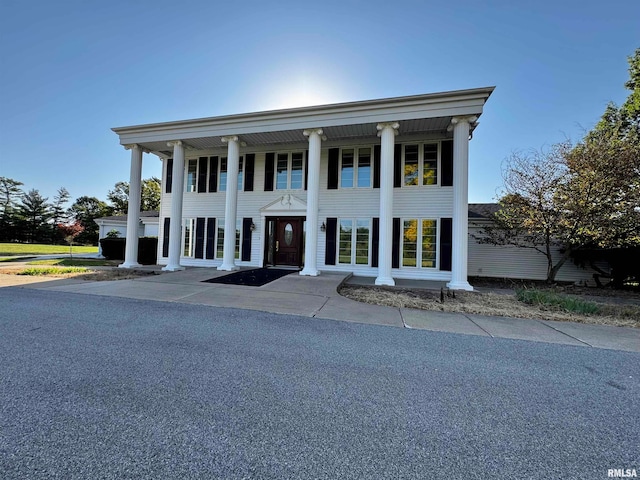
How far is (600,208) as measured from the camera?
28.8ft

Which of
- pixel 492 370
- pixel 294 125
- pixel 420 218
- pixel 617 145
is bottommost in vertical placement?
pixel 492 370

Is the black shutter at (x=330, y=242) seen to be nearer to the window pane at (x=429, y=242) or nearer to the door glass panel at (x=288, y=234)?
the door glass panel at (x=288, y=234)

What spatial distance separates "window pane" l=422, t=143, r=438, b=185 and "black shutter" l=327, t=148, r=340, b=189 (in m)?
3.39

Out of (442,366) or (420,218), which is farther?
(420,218)

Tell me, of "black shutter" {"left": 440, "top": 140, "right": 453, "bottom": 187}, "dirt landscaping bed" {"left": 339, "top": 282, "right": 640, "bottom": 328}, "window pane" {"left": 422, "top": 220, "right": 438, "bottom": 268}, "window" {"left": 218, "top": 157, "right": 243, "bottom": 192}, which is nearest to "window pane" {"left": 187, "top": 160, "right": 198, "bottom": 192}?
"window" {"left": 218, "top": 157, "right": 243, "bottom": 192}

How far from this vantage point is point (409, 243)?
1050 cm

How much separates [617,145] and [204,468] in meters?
13.4

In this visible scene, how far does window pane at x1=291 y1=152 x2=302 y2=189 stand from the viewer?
11.7 meters

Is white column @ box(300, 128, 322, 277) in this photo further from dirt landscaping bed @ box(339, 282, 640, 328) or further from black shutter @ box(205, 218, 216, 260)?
black shutter @ box(205, 218, 216, 260)

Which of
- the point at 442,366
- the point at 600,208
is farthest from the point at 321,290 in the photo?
the point at 600,208

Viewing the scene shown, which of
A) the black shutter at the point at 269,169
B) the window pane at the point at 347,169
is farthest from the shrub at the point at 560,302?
the black shutter at the point at 269,169

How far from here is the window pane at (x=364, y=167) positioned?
433 inches

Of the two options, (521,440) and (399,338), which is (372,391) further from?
(399,338)

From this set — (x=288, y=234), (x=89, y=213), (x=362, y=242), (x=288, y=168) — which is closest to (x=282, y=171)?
(x=288, y=168)
